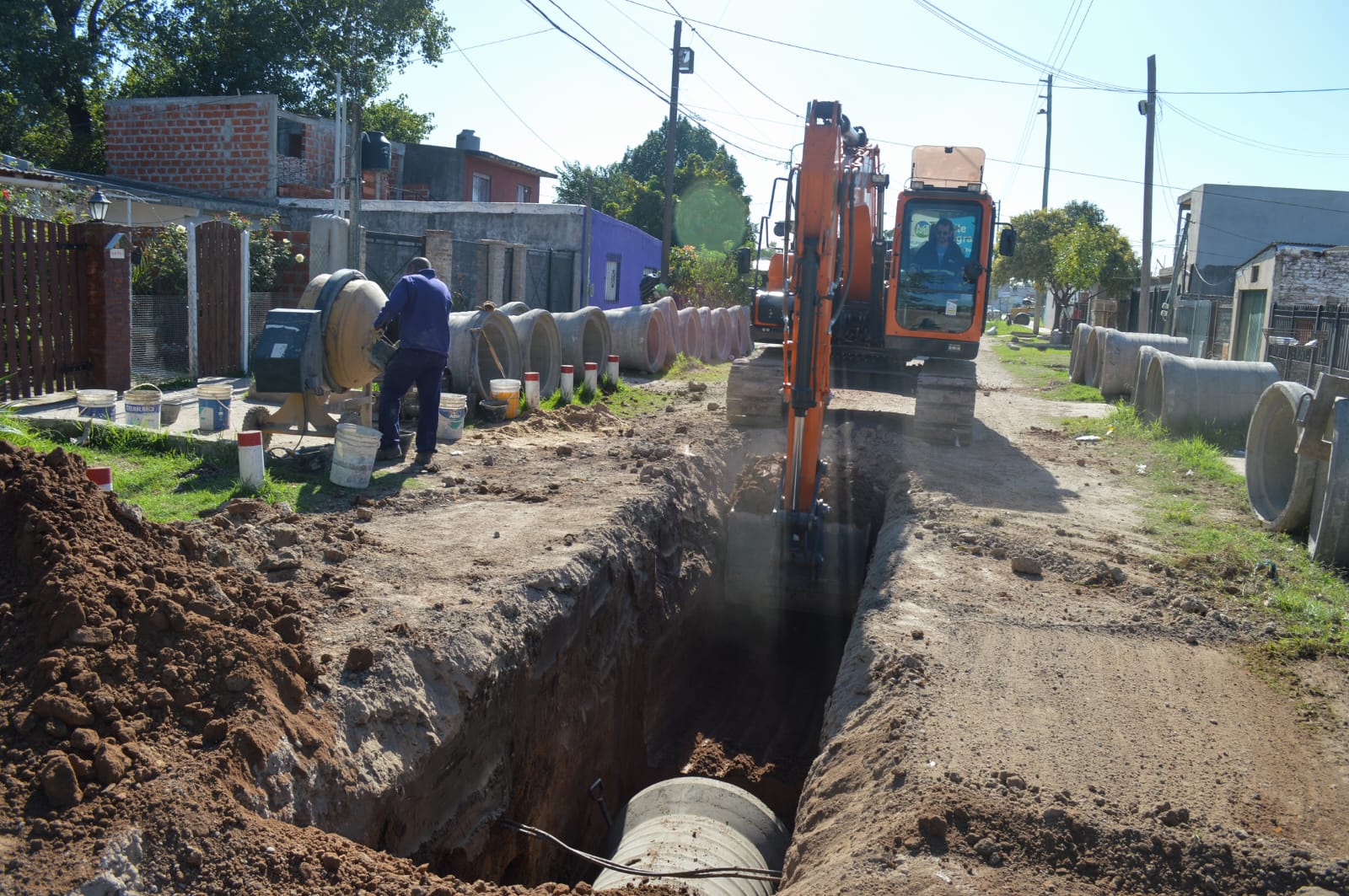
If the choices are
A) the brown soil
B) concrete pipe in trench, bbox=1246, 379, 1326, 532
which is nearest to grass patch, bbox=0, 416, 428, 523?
the brown soil

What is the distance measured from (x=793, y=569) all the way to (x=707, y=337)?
1502 centimetres

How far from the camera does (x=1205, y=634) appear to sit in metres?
5.81

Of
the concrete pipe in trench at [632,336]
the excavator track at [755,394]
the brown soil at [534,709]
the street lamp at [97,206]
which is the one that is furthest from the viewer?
the concrete pipe in trench at [632,336]

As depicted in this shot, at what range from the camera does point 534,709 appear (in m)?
5.75

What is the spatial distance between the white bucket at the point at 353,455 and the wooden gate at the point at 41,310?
13.2 feet

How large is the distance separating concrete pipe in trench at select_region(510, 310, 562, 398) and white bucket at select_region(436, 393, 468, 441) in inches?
118

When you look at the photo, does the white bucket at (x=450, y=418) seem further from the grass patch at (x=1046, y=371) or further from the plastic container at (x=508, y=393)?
the grass patch at (x=1046, y=371)

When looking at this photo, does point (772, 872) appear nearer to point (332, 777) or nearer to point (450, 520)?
point (332, 777)

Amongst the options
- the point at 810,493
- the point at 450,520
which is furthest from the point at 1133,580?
the point at 450,520

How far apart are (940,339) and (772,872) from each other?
26.0 ft

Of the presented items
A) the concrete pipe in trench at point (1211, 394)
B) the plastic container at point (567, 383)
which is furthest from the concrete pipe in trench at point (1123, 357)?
the plastic container at point (567, 383)

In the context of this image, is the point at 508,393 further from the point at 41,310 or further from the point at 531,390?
the point at 41,310

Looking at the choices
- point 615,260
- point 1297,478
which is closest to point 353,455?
point 1297,478

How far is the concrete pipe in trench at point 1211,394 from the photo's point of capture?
1260 cm
